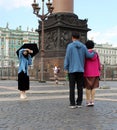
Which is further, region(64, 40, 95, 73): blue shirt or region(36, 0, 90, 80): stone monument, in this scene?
region(36, 0, 90, 80): stone monument

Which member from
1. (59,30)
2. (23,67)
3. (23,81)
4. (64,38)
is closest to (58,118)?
(23,67)

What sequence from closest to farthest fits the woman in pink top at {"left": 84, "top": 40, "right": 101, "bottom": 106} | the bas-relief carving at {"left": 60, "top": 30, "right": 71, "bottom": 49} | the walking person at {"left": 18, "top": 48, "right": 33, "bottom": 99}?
1. the woman in pink top at {"left": 84, "top": 40, "right": 101, "bottom": 106}
2. the walking person at {"left": 18, "top": 48, "right": 33, "bottom": 99}
3. the bas-relief carving at {"left": 60, "top": 30, "right": 71, "bottom": 49}

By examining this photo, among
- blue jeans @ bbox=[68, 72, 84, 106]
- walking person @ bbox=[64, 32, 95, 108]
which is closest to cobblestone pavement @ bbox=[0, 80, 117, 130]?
blue jeans @ bbox=[68, 72, 84, 106]

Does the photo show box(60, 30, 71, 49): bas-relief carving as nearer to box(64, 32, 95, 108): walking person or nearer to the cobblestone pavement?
box(64, 32, 95, 108): walking person

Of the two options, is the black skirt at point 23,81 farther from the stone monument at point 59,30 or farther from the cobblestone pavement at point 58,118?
the stone monument at point 59,30

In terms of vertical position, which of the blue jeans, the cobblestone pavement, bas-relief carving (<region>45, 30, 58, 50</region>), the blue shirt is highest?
bas-relief carving (<region>45, 30, 58, 50</region>)

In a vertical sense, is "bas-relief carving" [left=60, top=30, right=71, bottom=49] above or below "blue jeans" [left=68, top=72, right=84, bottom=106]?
above

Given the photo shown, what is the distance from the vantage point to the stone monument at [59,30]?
125ft

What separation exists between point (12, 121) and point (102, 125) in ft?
5.23

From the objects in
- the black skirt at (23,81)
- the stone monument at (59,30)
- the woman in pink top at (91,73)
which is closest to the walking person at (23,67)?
the black skirt at (23,81)

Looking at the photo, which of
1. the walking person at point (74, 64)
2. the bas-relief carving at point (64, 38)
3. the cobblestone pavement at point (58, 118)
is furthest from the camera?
the bas-relief carving at point (64, 38)

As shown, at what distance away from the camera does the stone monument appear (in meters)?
38.2

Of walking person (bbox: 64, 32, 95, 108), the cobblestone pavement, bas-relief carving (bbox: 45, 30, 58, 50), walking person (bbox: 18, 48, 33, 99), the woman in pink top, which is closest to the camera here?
the cobblestone pavement

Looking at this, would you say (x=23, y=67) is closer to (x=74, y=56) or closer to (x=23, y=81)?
(x=23, y=81)
